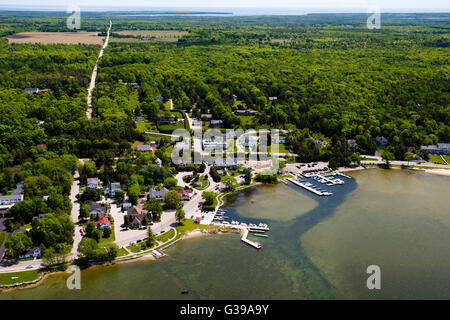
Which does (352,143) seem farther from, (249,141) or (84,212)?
(84,212)

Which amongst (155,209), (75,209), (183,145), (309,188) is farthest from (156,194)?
(309,188)

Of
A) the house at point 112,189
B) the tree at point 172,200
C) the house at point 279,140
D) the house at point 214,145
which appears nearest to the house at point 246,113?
the house at point 279,140

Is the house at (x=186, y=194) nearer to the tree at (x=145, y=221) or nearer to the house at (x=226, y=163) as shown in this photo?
the tree at (x=145, y=221)

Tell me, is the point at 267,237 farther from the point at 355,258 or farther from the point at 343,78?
the point at 343,78

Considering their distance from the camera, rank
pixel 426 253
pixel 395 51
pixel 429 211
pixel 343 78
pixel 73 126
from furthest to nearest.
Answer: pixel 395 51, pixel 343 78, pixel 73 126, pixel 429 211, pixel 426 253

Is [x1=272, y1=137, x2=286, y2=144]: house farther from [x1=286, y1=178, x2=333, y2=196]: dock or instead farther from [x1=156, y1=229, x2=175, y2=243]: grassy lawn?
[x1=156, y1=229, x2=175, y2=243]: grassy lawn
